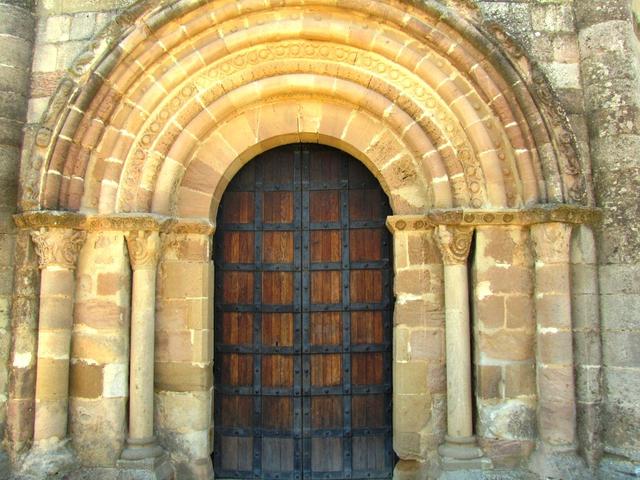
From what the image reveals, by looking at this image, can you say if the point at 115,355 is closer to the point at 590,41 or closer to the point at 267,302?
the point at 267,302

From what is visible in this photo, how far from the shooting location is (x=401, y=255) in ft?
15.9

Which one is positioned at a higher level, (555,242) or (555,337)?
(555,242)

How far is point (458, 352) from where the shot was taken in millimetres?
4520

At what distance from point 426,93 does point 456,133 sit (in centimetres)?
42

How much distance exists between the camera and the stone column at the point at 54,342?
14.4 ft

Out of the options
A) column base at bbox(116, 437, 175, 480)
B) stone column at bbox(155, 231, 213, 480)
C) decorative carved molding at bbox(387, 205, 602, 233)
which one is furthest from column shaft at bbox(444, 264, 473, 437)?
column base at bbox(116, 437, 175, 480)

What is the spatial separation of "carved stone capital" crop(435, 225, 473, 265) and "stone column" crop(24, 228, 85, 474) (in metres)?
2.95

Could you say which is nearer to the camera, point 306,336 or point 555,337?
point 555,337

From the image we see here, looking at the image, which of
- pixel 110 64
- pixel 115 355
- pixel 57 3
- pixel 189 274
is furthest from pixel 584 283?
pixel 57 3

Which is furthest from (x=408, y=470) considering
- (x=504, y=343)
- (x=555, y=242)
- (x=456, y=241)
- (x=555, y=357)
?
(x=555, y=242)

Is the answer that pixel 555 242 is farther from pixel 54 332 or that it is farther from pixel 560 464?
pixel 54 332

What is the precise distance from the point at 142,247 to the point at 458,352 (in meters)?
2.65

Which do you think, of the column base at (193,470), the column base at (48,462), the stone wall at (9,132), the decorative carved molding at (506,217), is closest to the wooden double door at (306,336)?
the column base at (193,470)

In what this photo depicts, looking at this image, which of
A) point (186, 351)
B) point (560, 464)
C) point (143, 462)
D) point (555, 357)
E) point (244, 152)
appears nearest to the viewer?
point (560, 464)
